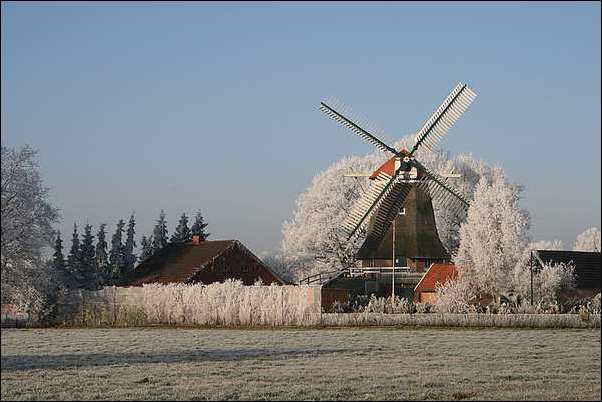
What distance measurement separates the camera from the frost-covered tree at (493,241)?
132ft

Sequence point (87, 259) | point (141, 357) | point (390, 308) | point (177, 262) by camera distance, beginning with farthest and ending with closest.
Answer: point (87, 259) → point (177, 262) → point (390, 308) → point (141, 357)

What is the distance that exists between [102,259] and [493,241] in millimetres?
30528

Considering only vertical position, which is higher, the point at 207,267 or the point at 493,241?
the point at 493,241

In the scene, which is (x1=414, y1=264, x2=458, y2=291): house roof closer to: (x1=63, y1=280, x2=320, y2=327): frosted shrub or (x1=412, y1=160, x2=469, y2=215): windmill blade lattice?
(x1=412, y1=160, x2=469, y2=215): windmill blade lattice

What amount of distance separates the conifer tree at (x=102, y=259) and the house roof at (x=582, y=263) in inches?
1210

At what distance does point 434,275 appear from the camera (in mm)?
47156

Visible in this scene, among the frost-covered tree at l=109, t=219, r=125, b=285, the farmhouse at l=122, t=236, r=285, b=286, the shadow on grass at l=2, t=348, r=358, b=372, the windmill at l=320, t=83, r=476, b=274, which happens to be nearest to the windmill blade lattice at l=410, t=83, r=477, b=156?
the windmill at l=320, t=83, r=476, b=274

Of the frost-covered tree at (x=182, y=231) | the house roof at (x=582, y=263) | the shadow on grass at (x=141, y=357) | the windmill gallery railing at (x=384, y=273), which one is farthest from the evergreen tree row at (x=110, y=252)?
the shadow on grass at (x=141, y=357)

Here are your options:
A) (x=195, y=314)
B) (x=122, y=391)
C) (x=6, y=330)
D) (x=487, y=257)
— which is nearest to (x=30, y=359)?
(x=122, y=391)

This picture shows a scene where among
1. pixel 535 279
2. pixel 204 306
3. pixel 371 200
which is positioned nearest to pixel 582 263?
pixel 535 279

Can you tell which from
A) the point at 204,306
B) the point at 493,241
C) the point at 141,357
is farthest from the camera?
the point at 493,241

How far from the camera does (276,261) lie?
2569 inches

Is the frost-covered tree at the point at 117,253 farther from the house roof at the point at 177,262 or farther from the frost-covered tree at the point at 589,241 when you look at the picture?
the frost-covered tree at the point at 589,241

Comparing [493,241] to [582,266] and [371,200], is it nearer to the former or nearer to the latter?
[582,266]
